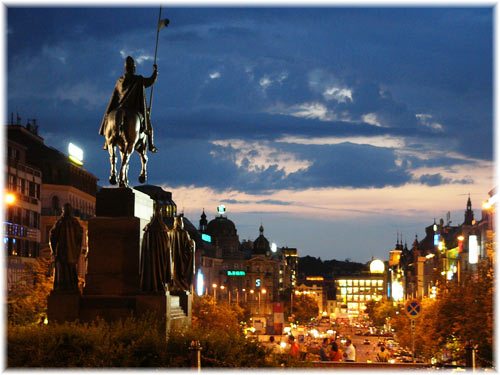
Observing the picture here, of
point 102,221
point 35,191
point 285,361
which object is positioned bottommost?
point 285,361

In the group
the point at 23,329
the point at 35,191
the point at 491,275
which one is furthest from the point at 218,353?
the point at 35,191

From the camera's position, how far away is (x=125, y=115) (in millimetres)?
28062

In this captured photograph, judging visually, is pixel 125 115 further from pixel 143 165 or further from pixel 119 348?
pixel 119 348

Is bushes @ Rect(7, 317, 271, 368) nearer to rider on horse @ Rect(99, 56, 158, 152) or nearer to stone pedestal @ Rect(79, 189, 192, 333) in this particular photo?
stone pedestal @ Rect(79, 189, 192, 333)

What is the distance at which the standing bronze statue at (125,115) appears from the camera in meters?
28.1

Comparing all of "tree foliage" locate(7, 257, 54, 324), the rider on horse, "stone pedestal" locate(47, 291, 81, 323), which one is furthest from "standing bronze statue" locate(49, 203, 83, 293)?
"tree foliage" locate(7, 257, 54, 324)

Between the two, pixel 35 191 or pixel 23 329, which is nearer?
pixel 23 329

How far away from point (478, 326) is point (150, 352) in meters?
31.5

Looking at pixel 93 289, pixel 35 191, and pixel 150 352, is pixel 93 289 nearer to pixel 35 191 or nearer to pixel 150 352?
pixel 150 352

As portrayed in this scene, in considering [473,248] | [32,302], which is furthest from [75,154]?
[32,302]

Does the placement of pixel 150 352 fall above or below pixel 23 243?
below

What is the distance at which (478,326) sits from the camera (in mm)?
51000

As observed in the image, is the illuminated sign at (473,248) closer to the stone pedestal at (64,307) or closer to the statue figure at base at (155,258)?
the statue figure at base at (155,258)

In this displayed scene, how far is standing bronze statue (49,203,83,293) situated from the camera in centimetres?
2702
